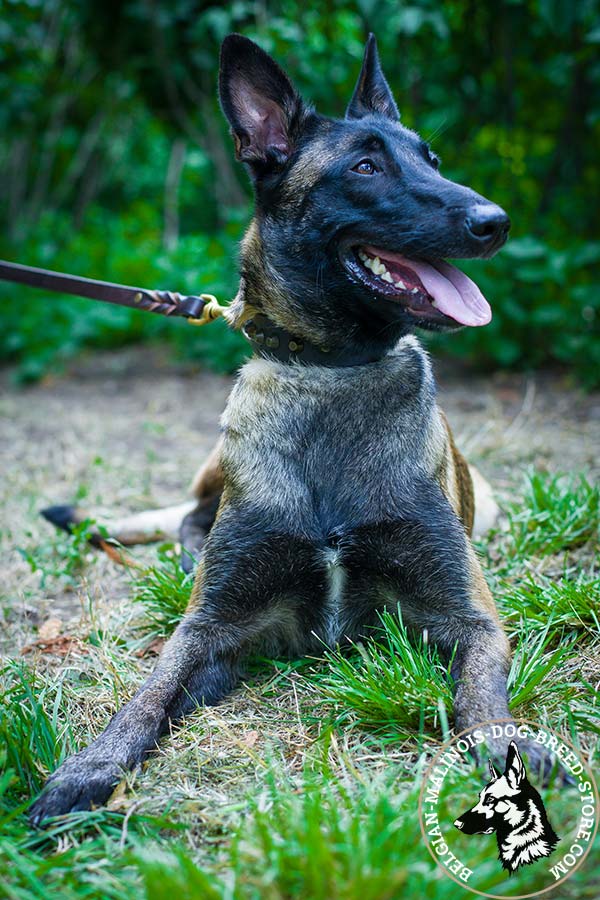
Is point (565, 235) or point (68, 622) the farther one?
point (565, 235)

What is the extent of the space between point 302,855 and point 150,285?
21.8 ft

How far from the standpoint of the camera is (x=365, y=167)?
2.51 meters

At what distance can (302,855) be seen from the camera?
60.4 inches

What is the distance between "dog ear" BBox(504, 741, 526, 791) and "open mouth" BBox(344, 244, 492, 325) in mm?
1170

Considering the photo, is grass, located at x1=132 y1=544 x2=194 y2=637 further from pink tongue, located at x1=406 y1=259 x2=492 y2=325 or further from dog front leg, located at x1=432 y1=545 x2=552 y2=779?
pink tongue, located at x1=406 y1=259 x2=492 y2=325

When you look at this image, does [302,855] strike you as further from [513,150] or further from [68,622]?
[513,150]

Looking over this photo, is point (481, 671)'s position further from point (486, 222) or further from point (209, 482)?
point (209, 482)

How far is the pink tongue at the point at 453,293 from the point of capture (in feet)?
→ 7.71

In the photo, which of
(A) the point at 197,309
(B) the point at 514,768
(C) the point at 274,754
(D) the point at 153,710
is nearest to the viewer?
(B) the point at 514,768

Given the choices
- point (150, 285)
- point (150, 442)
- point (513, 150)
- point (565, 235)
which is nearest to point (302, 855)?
point (150, 442)

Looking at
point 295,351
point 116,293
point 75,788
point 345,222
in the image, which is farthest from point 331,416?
point 75,788

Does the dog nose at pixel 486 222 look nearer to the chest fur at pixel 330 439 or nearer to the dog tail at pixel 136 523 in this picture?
the chest fur at pixel 330 439

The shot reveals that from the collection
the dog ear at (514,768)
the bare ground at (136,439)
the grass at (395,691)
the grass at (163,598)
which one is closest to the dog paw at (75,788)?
the grass at (395,691)

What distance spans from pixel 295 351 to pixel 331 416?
0.84 ft
